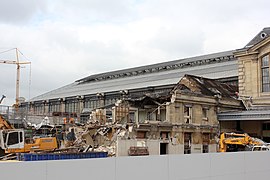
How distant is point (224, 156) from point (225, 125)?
28.5 metres

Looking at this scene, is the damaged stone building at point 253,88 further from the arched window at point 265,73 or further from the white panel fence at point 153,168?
the white panel fence at point 153,168

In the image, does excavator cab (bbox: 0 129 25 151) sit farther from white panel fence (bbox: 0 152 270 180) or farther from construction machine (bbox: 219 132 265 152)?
white panel fence (bbox: 0 152 270 180)

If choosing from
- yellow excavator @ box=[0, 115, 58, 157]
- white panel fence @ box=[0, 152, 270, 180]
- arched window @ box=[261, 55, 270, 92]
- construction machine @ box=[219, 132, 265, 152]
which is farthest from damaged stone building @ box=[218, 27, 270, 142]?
white panel fence @ box=[0, 152, 270, 180]

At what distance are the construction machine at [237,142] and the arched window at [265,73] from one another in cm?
1061

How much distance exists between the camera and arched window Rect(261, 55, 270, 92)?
48.7 m

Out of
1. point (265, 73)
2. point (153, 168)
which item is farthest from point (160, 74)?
point (153, 168)

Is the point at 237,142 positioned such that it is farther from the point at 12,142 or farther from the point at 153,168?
the point at 153,168

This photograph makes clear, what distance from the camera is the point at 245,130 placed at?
158 ft

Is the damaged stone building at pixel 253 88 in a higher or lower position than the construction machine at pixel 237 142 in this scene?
higher

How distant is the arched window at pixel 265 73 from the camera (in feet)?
160

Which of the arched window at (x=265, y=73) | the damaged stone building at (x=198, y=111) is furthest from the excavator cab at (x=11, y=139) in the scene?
the arched window at (x=265, y=73)

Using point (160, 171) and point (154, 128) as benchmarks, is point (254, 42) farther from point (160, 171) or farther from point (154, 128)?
point (160, 171)

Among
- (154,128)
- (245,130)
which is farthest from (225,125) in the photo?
(154,128)

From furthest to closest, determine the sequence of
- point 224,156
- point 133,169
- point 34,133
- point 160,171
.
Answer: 1. point 34,133
2. point 224,156
3. point 160,171
4. point 133,169
